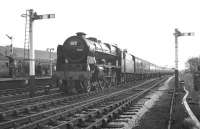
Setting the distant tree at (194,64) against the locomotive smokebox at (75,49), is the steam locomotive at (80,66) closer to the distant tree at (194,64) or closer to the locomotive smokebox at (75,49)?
the locomotive smokebox at (75,49)

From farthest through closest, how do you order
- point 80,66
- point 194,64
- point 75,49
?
point 194,64 → point 75,49 → point 80,66

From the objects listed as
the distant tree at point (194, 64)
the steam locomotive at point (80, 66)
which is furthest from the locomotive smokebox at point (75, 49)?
the distant tree at point (194, 64)

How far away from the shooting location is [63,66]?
769 inches

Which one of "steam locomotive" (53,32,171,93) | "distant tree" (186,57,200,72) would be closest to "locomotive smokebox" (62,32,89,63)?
"steam locomotive" (53,32,171,93)

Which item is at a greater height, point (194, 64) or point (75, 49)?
point (194, 64)

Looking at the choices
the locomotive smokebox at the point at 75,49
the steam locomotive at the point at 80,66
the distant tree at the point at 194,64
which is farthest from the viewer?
the distant tree at the point at 194,64

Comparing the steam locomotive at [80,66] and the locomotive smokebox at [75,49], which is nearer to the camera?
the steam locomotive at [80,66]

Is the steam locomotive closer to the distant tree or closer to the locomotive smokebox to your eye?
the locomotive smokebox

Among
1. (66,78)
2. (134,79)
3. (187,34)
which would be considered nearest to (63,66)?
(66,78)

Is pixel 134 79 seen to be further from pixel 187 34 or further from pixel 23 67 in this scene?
pixel 23 67

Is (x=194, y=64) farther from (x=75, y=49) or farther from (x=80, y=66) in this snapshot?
(x=80, y=66)

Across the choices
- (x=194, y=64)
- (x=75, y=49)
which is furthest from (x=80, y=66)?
(x=194, y=64)

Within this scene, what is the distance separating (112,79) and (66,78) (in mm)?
6925

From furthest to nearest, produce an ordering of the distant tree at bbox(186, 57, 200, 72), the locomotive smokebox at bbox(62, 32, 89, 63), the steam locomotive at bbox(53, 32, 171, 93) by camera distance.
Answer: the distant tree at bbox(186, 57, 200, 72) < the locomotive smokebox at bbox(62, 32, 89, 63) < the steam locomotive at bbox(53, 32, 171, 93)
